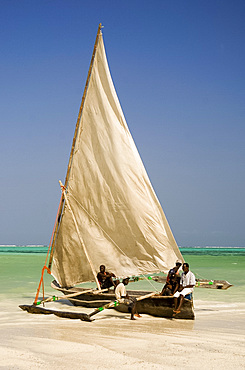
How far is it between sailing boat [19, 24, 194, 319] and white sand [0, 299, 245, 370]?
1.38 m

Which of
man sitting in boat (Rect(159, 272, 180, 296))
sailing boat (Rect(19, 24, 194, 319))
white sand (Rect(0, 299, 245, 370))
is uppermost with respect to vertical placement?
sailing boat (Rect(19, 24, 194, 319))

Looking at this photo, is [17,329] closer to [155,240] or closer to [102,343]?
[102,343]

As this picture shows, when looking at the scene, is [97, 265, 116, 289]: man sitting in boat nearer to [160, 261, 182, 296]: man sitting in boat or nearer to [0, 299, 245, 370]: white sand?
[0, 299, 245, 370]: white sand

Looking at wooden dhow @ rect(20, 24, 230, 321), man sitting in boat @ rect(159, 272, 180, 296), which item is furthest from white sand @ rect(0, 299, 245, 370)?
wooden dhow @ rect(20, 24, 230, 321)

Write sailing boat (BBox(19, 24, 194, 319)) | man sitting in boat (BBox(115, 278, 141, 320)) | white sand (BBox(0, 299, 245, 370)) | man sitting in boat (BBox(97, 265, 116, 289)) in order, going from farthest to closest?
sailing boat (BBox(19, 24, 194, 319)) → man sitting in boat (BBox(97, 265, 116, 289)) → man sitting in boat (BBox(115, 278, 141, 320)) → white sand (BBox(0, 299, 245, 370))

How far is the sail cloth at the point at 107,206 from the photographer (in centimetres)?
1103

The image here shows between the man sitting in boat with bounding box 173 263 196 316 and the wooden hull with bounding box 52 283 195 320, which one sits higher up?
the man sitting in boat with bounding box 173 263 196 316

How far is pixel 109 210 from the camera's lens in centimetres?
1125

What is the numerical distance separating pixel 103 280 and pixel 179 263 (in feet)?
6.33

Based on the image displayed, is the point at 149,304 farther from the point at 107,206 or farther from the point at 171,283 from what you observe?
the point at 107,206

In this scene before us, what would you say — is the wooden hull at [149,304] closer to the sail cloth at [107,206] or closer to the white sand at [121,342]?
the white sand at [121,342]

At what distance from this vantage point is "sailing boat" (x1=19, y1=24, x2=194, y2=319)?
11.0m

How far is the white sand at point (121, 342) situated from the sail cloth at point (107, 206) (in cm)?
145

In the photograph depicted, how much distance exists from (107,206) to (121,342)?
14.7 ft
